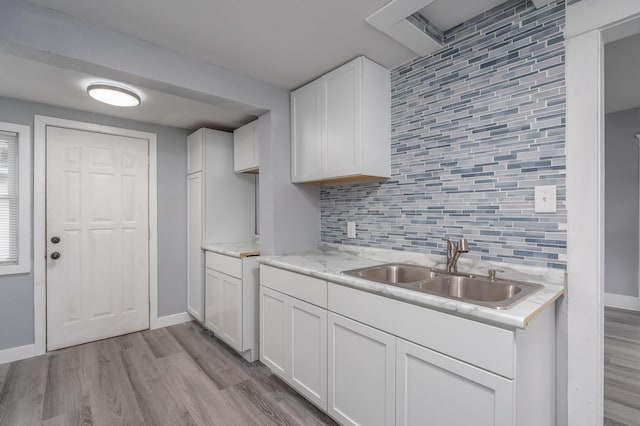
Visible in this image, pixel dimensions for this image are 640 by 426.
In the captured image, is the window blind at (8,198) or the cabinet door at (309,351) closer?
the cabinet door at (309,351)

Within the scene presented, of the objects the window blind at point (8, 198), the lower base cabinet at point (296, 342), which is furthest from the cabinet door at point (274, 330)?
the window blind at point (8, 198)

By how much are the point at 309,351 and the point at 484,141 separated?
156 cm

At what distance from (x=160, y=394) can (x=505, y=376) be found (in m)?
2.12

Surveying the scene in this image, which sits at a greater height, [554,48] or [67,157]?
[554,48]

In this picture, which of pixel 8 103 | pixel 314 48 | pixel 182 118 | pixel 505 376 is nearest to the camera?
pixel 505 376

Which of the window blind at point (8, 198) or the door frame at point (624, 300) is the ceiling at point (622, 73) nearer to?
the door frame at point (624, 300)

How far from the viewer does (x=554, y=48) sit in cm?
144

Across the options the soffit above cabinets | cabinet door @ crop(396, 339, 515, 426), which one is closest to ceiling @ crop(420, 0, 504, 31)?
the soffit above cabinets

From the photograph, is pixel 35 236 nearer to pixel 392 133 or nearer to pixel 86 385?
pixel 86 385

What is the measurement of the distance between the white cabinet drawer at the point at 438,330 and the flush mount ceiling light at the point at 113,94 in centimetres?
216

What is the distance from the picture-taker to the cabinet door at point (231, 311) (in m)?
2.55

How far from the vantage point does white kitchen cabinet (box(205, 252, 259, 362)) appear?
253 centimetres

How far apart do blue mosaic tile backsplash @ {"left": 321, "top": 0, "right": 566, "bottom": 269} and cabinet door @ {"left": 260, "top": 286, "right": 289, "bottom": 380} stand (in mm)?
843

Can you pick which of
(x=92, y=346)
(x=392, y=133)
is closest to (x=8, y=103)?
(x=92, y=346)
